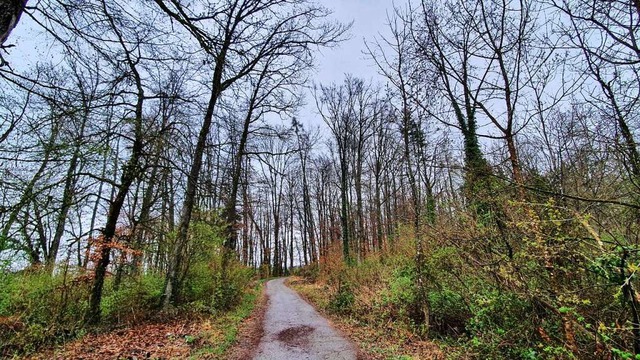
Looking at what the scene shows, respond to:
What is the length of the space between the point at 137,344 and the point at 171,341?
1.96 ft

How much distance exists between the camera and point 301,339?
6.87 metres

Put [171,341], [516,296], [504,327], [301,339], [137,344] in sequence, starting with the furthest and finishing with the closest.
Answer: [301,339] < [171,341] < [137,344] < [504,327] < [516,296]

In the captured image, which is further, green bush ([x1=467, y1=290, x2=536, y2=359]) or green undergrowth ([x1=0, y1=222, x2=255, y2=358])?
green undergrowth ([x1=0, y1=222, x2=255, y2=358])

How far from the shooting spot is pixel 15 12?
257cm


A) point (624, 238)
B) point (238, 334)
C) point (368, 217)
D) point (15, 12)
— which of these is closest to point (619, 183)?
point (624, 238)

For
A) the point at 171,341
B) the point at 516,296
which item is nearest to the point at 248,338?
the point at 171,341

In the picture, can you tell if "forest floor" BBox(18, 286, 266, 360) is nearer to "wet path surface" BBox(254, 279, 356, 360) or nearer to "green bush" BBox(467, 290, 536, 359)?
"wet path surface" BBox(254, 279, 356, 360)

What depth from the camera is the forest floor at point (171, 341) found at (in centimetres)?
527

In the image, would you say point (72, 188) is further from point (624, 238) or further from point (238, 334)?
point (624, 238)

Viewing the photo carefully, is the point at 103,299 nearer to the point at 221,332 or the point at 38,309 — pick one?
the point at 38,309

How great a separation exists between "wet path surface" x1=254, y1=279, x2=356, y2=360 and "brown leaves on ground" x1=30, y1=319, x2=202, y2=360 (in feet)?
5.00

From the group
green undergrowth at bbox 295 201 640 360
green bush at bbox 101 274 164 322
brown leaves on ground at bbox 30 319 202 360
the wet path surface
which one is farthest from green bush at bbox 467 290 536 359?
green bush at bbox 101 274 164 322

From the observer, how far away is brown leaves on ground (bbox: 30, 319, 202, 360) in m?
5.19

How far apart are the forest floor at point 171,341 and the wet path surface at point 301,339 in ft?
1.30
